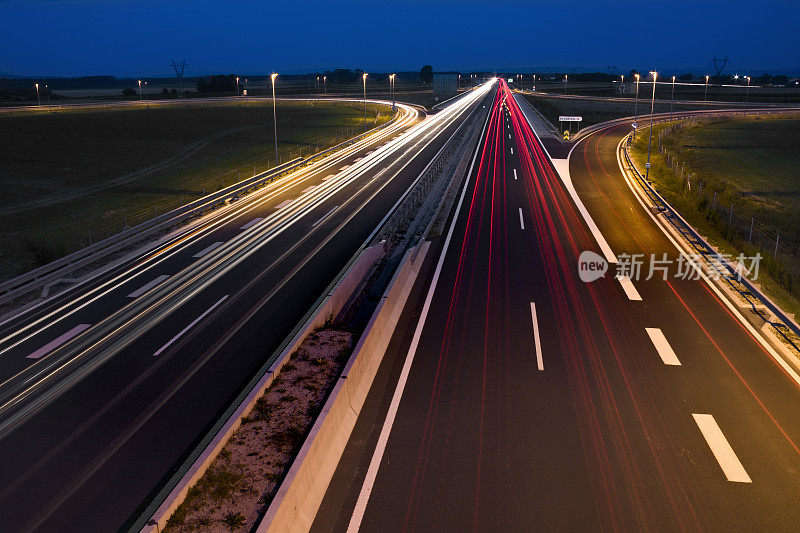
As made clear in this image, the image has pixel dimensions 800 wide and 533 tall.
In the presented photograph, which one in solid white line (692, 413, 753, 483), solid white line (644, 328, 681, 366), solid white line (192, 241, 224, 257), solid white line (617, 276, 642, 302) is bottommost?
solid white line (692, 413, 753, 483)

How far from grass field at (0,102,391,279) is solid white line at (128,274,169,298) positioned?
685 cm

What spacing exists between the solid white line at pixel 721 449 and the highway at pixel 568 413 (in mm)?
35

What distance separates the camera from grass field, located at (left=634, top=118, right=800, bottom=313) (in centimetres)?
2511

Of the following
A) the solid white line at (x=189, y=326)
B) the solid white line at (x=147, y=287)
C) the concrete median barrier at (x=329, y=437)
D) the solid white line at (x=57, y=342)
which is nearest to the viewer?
the concrete median barrier at (x=329, y=437)

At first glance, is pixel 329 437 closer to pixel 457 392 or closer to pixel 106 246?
pixel 457 392

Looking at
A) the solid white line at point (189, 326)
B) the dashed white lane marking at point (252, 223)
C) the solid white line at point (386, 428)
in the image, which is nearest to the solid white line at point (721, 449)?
the solid white line at point (386, 428)

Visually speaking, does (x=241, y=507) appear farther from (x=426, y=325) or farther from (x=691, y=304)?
(x=691, y=304)

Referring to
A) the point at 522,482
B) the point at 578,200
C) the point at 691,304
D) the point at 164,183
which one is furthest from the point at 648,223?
the point at 164,183

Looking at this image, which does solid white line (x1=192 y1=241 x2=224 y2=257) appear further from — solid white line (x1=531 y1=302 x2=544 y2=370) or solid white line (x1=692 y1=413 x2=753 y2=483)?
solid white line (x1=692 y1=413 x2=753 y2=483)

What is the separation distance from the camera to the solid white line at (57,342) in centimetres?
1500

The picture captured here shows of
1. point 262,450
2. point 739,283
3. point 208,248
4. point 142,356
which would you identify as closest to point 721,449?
point 262,450

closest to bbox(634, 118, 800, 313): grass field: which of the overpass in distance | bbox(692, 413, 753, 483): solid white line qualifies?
the overpass in distance

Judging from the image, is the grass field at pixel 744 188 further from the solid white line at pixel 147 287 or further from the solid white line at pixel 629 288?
the solid white line at pixel 147 287

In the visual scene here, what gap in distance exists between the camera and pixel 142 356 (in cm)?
1477
